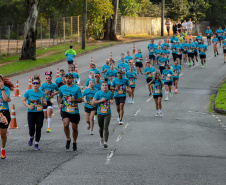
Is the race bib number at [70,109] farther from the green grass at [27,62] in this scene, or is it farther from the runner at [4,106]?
the green grass at [27,62]

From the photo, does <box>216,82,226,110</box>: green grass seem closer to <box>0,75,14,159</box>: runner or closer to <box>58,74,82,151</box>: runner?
<box>58,74,82,151</box>: runner

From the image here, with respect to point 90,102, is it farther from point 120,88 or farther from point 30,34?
point 30,34

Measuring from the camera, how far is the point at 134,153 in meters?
12.2

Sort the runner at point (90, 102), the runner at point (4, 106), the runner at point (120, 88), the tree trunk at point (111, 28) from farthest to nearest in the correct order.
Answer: the tree trunk at point (111, 28) → the runner at point (120, 88) → the runner at point (90, 102) → the runner at point (4, 106)

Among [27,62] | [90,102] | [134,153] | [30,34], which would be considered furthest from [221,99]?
[30,34]

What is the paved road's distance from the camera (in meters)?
9.70

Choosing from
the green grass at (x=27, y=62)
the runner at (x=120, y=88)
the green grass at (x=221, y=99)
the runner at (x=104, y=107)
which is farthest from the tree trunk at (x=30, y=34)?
the runner at (x=104, y=107)

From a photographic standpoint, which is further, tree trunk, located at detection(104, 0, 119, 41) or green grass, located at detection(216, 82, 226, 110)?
tree trunk, located at detection(104, 0, 119, 41)

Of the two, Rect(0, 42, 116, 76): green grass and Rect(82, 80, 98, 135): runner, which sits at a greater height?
Rect(0, 42, 116, 76): green grass

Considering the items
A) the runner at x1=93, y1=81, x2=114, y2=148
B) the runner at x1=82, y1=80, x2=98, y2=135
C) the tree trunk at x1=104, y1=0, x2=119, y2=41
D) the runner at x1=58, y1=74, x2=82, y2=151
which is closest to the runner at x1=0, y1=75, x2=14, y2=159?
the runner at x1=58, y1=74, x2=82, y2=151

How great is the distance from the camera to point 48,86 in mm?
15836

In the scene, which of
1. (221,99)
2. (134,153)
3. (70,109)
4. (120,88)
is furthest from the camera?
(221,99)

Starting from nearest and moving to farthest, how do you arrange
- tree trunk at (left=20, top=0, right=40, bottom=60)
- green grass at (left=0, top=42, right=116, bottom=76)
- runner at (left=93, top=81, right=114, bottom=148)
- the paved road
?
the paved road < runner at (left=93, top=81, right=114, bottom=148) < green grass at (left=0, top=42, right=116, bottom=76) < tree trunk at (left=20, top=0, right=40, bottom=60)

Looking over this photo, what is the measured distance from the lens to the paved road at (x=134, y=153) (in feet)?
31.8
